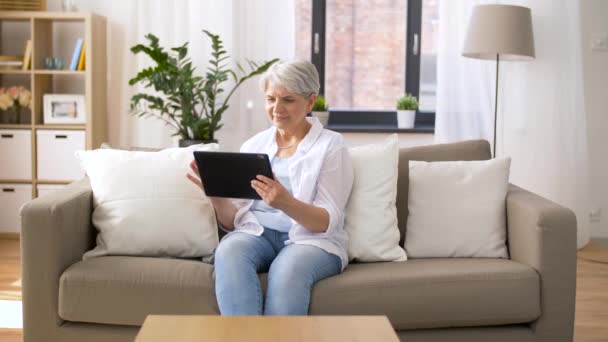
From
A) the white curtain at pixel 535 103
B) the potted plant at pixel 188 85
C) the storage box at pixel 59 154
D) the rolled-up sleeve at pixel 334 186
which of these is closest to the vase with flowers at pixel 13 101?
the storage box at pixel 59 154

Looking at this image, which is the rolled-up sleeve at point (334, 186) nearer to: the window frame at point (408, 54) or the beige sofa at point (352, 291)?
the beige sofa at point (352, 291)

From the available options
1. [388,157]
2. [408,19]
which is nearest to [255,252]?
[388,157]

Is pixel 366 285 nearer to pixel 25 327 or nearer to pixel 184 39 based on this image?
pixel 25 327

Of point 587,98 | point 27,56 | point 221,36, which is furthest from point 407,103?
point 27,56

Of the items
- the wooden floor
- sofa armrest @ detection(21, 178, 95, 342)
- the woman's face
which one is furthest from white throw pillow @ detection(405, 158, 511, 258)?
sofa armrest @ detection(21, 178, 95, 342)

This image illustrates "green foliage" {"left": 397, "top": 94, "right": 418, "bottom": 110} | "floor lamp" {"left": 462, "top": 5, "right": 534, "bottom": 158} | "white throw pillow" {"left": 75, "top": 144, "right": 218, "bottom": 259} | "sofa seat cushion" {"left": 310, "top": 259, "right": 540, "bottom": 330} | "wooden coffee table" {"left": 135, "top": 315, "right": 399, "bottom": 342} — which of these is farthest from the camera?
"green foliage" {"left": 397, "top": 94, "right": 418, "bottom": 110}

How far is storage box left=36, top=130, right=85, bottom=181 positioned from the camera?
5098mm

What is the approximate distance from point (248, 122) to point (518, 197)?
2.45m

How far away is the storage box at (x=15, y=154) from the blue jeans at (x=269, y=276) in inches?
106

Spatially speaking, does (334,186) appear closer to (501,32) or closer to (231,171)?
(231,171)

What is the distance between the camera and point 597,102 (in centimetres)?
539

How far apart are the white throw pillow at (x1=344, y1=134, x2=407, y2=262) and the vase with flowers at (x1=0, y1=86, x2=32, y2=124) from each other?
2.74 meters

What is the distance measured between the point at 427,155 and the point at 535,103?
2.05 metres

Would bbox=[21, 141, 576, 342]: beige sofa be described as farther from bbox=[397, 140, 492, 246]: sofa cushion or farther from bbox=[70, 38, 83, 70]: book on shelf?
bbox=[70, 38, 83, 70]: book on shelf
